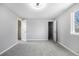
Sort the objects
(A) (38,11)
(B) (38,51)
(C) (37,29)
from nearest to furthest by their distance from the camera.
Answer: (B) (38,51), (A) (38,11), (C) (37,29)

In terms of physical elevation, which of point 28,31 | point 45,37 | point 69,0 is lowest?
point 45,37

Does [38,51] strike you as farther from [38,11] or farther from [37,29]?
[37,29]

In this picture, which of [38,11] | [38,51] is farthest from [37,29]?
[38,51]

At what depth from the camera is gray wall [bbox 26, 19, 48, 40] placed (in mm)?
6188

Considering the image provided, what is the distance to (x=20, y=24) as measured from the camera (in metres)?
6.45

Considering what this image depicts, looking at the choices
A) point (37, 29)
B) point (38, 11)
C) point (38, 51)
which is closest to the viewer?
point (38, 51)

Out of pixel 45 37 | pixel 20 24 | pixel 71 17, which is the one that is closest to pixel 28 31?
pixel 20 24

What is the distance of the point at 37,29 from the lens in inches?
251

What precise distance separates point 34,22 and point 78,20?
12.8ft

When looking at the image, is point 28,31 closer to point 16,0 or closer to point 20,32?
point 20,32

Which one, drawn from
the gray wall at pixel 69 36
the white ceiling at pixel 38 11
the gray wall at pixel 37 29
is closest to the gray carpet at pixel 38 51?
the gray wall at pixel 69 36

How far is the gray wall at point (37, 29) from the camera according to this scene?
619 cm

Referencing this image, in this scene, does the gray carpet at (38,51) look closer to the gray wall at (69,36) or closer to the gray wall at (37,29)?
the gray wall at (69,36)

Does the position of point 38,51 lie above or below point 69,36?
below
